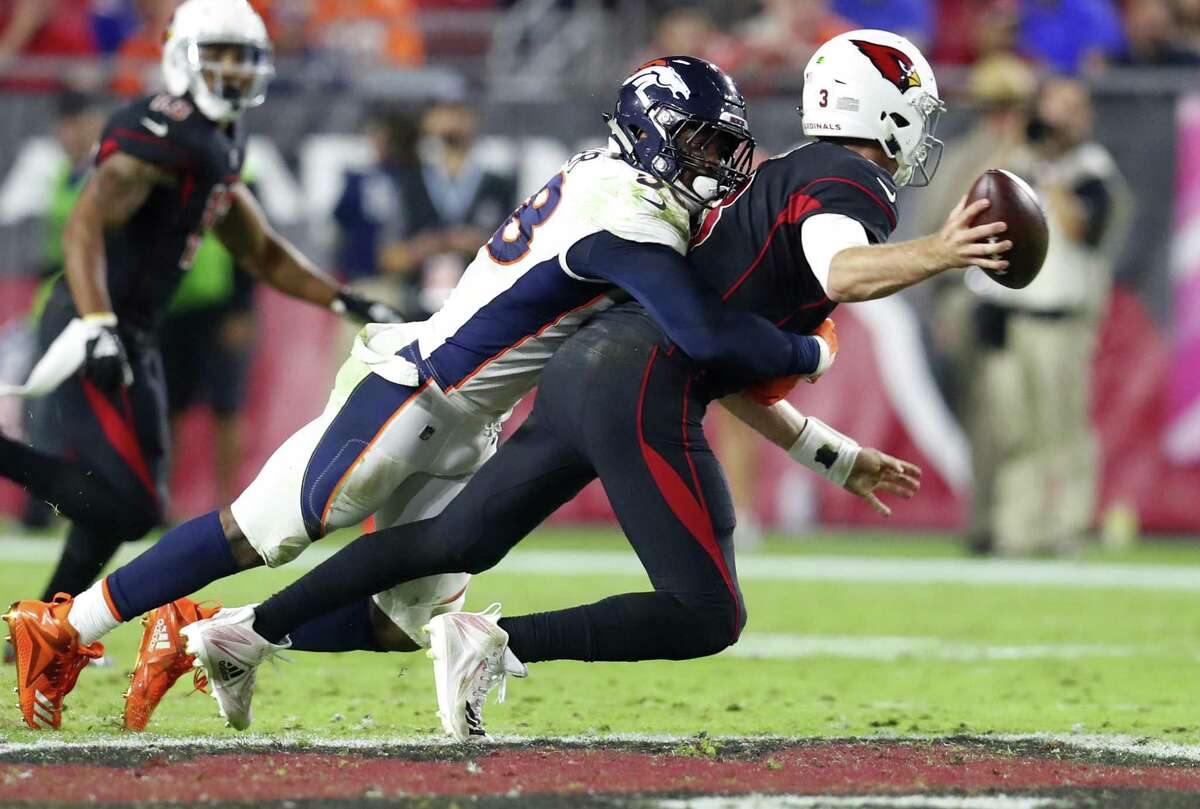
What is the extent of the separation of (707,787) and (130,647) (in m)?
2.90

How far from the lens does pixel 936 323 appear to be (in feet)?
31.2

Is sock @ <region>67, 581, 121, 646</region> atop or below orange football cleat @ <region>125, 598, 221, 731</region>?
atop

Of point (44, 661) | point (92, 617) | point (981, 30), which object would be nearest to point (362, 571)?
point (92, 617)

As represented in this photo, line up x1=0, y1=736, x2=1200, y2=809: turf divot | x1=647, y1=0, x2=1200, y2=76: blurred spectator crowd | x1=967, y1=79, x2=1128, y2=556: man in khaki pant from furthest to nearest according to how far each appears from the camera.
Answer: x1=647, y1=0, x2=1200, y2=76: blurred spectator crowd, x1=967, y1=79, x2=1128, y2=556: man in khaki pant, x1=0, y1=736, x2=1200, y2=809: turf divot

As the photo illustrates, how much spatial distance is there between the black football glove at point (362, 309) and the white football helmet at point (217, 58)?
2.05 ft

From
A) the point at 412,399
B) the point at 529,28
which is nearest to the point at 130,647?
the point at 412,399

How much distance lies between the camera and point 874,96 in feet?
13.6

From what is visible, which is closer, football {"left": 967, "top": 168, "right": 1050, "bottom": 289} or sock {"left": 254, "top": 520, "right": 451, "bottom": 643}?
football {"left": 967, "top": 168, "right": 1050, "bottom": 289}

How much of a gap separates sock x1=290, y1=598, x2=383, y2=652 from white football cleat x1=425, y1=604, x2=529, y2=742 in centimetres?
39

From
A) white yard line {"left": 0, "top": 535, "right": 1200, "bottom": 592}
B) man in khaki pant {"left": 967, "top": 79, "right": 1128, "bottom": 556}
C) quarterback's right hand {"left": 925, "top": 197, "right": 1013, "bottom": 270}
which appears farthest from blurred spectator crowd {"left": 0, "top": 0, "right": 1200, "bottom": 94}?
quarterback's right hand {"left": 925, "top": 197, "right": 1013, "bottom": 270}

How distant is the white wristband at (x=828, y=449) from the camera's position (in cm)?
446

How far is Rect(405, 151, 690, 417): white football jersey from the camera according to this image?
4.05 m

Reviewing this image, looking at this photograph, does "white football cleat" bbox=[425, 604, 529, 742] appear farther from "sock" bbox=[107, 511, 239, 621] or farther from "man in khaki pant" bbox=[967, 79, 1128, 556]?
"man in khaki pant" bbox=[967, 79, 1128, 556]

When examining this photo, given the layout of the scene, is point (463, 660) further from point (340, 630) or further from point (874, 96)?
point (874, 96)
